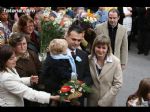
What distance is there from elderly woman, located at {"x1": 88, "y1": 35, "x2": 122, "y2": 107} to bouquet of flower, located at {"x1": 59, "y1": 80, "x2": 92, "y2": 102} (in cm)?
36

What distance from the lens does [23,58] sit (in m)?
5.12

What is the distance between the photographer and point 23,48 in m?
5.01

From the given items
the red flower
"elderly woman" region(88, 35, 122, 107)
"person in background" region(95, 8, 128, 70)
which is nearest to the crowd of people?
"elderly woman" region(88, 35, 122, 107)

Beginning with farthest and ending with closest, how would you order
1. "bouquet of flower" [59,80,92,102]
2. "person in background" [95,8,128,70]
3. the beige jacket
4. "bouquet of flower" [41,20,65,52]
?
"person in background" [95,8,128,70], "bouquet of flower" [41,20,65,52], the beige jacket, "bouquet of flower" [59,80,92,102]

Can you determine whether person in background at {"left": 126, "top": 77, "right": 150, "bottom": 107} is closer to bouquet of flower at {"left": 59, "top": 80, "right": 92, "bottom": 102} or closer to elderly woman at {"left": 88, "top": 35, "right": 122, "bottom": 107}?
elderly woman at {"left": 88, "top": 35, "right": 122, "bottom": 107}

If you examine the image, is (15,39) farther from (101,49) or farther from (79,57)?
(101,49)

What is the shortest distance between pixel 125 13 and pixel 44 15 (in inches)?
153

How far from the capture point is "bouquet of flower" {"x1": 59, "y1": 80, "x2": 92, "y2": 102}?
4.56 meters

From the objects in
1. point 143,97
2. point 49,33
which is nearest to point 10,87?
point 143,97

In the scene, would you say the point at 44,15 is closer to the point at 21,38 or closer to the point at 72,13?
the point at 21,38

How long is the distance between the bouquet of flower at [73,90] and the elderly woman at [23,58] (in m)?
0.56

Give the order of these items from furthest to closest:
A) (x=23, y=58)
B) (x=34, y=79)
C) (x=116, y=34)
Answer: (x=116, y=34) → (x=23, y=58) → (x=34, y=79)

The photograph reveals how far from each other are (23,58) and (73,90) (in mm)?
880
